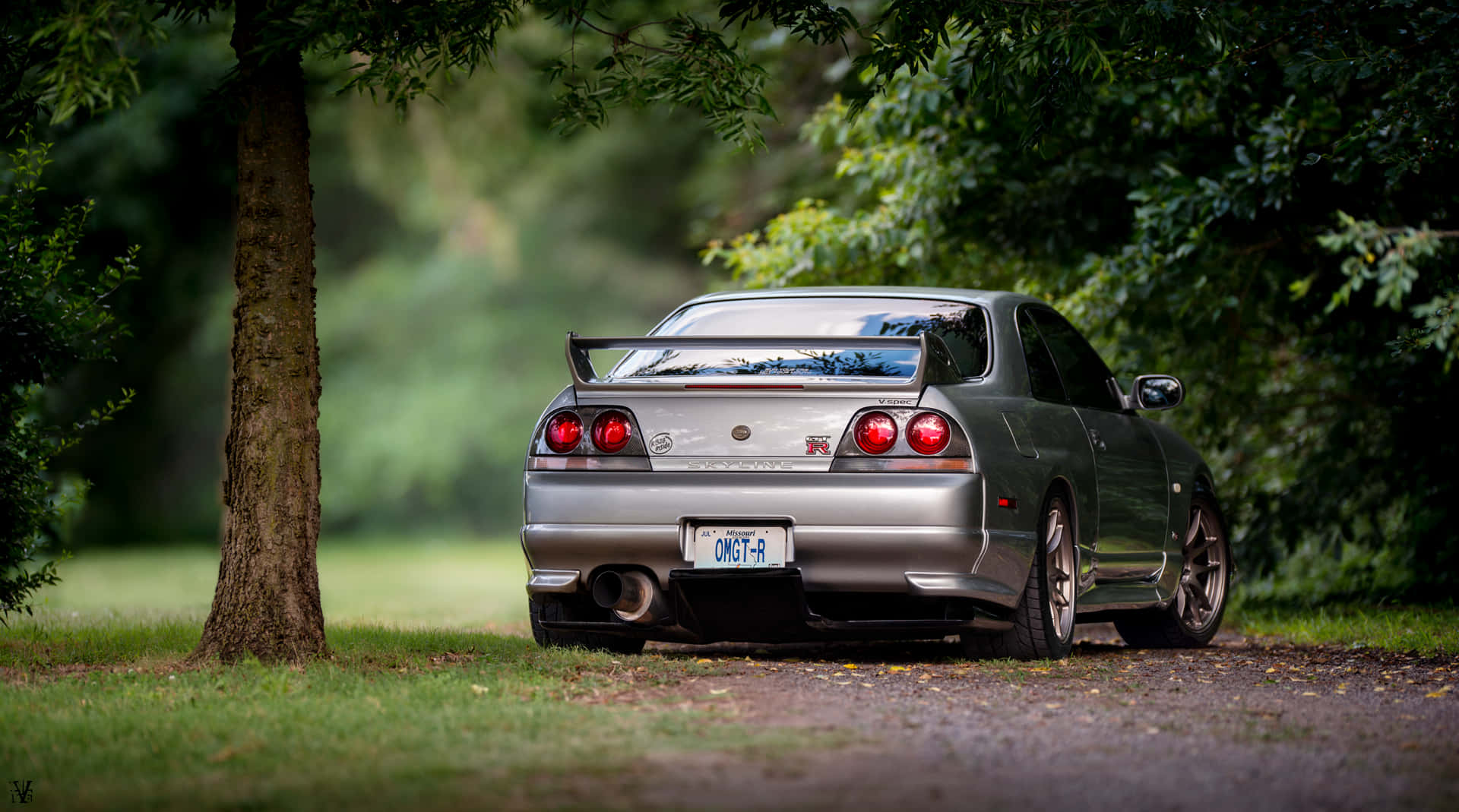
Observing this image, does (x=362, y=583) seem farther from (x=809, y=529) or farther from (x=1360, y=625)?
(x=809, y=529)

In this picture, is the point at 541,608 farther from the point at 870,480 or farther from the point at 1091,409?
the point at 1091,409

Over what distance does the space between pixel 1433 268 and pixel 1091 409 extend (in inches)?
124

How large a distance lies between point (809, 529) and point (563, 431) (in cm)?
113

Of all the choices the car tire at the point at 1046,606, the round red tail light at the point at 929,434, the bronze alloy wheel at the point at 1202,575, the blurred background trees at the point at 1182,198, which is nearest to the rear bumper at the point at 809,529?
the round red tail light at the point at 929,434

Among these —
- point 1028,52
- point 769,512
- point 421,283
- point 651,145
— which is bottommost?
point 769,512

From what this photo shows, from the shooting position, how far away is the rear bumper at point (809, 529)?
686 cm

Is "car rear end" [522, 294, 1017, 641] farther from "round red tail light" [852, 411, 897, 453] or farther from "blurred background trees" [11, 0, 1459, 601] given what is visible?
"blurred background trees" [11, 0, 1459, 601]

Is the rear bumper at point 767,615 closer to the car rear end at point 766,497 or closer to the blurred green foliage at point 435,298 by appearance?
the car rear end at point 766,497

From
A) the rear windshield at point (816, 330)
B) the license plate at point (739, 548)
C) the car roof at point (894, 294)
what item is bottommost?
the license plate at point (739, 548)

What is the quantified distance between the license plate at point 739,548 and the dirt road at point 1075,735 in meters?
0.43

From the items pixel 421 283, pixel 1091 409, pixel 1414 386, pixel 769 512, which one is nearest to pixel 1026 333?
pixel 1091 409

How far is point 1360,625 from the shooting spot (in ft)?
35.3

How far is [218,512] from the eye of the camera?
36562mm

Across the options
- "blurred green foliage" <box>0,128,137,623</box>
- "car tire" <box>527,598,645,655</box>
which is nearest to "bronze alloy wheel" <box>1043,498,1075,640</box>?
"car tire" <box>527,598,645,655</box>
